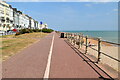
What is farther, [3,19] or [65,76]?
[3,19]

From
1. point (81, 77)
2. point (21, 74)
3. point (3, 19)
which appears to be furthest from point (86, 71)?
point (3, 19)

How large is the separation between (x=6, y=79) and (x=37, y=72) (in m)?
1.21

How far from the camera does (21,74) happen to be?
18.6ft

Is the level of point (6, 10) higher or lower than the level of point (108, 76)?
higher

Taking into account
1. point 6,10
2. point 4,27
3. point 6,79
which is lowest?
point 6,79

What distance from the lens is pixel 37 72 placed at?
5.98 meters

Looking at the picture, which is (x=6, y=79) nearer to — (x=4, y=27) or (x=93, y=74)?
(x=93, y=74)

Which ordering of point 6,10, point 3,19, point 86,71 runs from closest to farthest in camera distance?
point 86,71 < point 3,19 < point 6,10

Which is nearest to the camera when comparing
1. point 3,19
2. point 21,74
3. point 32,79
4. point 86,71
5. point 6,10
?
point 32,79

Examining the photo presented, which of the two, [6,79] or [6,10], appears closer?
[6,79]

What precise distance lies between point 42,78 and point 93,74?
180 centimetres

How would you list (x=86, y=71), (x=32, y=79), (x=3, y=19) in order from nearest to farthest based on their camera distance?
(x=32, y=79) → (x=86, y=71) → (x=3, y=19)

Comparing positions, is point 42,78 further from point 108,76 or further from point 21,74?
point 108,76

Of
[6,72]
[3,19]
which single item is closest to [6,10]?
[3,19]
